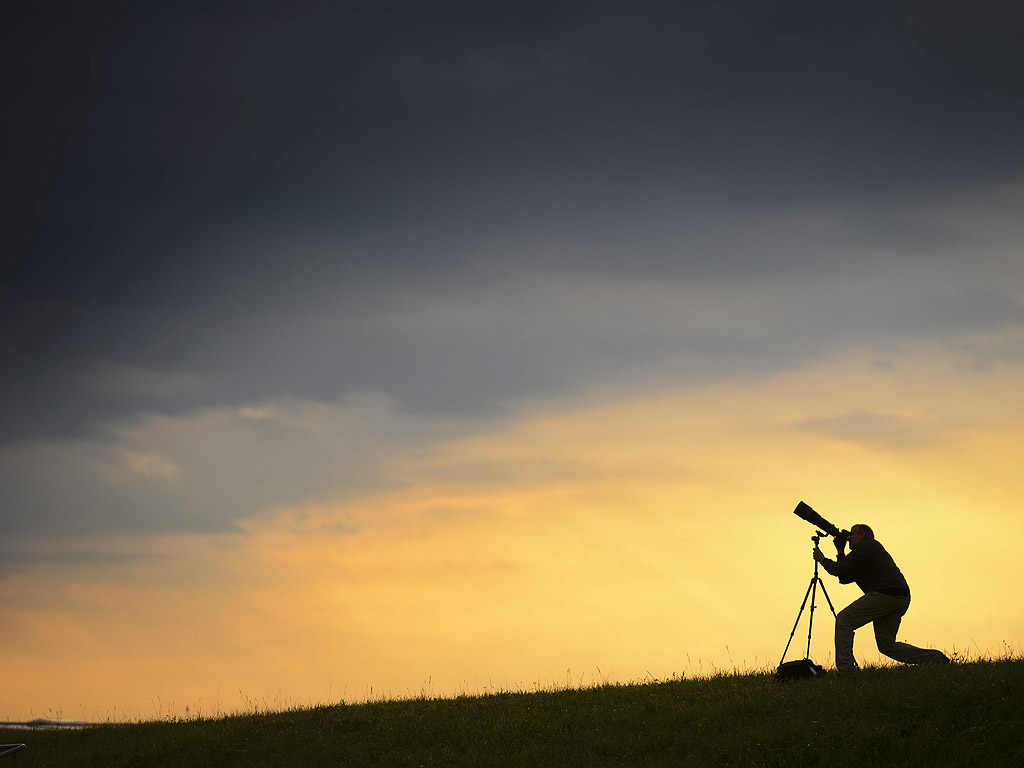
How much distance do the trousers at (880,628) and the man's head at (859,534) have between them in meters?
1.11

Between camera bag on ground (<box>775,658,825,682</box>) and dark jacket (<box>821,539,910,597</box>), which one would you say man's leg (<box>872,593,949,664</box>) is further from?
camera bag on ground (<box>775,658,825,682</box>)

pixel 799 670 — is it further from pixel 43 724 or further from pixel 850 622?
pixel 43 724

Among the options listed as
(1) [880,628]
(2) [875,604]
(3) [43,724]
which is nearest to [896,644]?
(1) [880,628]

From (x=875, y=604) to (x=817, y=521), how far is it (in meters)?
2.28

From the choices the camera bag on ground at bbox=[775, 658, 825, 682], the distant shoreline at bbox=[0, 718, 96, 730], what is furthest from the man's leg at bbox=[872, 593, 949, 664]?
the distant shoreline at bbox=[0, 718, 96, 730]

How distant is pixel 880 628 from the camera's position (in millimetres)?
18938

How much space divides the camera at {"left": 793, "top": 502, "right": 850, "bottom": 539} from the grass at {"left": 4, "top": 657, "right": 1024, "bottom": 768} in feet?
9.51

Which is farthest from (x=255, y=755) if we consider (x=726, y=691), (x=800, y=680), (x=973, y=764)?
(x=973, y=764)

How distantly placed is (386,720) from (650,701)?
5920 mm

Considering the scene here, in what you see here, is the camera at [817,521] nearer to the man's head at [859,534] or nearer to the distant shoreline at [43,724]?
the man's head at [859,534]

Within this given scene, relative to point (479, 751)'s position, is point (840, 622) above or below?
above

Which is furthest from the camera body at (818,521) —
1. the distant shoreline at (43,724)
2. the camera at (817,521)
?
the distant shoreline at (43,724)

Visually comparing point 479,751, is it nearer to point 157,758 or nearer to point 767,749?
point 767,749

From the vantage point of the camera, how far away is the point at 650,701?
18.9 meters
